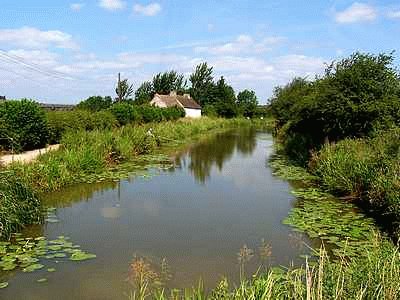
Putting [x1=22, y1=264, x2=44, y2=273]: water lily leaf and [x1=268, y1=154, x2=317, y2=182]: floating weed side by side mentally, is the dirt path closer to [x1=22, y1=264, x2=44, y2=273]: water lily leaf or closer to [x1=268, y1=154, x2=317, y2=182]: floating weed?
[x1=22, y1=264, x2=44, y2=273]: water lily leaf

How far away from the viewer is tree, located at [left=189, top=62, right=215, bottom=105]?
255ft

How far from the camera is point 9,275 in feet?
21.0

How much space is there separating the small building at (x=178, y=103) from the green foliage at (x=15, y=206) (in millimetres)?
47554

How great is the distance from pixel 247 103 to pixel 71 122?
66.4 metres

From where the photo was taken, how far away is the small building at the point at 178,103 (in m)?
58.9

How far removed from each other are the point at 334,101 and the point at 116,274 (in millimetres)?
12291

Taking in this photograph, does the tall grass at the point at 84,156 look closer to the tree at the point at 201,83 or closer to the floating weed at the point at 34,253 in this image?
the floating weed at the point at 34,253

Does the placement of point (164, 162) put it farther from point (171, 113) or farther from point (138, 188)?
point (171, 113)

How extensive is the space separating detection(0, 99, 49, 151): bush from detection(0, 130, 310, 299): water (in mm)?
6184

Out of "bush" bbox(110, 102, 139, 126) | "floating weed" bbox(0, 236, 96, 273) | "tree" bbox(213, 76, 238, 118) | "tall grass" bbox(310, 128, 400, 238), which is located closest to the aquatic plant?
"floating weed" bbox(0, 236, 96, 273)

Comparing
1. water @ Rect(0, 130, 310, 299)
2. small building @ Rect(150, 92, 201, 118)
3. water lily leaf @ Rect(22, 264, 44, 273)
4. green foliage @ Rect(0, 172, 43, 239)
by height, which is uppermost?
small building @ Rect(150, 92, 201, 118)

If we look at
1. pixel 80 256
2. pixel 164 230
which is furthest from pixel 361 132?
pixel 80 256

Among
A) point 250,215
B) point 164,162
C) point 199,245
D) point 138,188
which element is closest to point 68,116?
point 164,162

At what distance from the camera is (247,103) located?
283 ft
